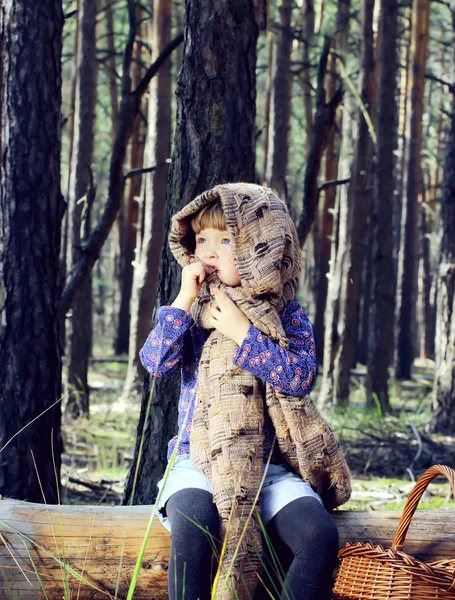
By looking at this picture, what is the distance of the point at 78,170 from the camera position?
10.7m

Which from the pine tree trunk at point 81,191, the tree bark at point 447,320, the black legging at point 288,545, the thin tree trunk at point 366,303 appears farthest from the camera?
the thin tree trunk at point 366,303

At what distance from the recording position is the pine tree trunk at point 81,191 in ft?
32.4

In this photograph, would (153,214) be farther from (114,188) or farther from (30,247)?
(30,247)

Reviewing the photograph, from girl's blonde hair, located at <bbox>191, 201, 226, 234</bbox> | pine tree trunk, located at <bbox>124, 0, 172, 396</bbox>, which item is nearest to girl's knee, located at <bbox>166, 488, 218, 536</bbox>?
girl's blonde hair, located at <bbox>191, 201, 226, 234</bbox>

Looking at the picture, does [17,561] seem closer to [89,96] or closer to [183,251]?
[183,251]

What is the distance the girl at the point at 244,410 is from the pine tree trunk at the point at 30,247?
170 centimetres

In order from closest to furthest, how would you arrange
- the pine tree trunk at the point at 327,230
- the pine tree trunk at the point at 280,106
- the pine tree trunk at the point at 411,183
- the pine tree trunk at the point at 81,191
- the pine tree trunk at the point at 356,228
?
the pine tree trunk at the point at 81,191 < the pine tree trunk at the point at 356,228 < the pine tree trunk at the point at 280,106 < the pine tree trunk at the point at 327,230 < the pine tree trunk at the point at 411,183

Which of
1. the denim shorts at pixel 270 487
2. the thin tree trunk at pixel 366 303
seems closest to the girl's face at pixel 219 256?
the denim shorts at pixel 270 487

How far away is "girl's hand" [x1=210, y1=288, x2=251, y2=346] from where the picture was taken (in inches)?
118

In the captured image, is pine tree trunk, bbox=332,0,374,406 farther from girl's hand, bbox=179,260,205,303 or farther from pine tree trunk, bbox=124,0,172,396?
girl's hand, bbox=179,260,205,303

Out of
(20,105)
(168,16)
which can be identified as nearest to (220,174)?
(20,105)

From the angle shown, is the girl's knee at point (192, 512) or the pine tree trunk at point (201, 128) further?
the pine tree trunk at point (201, 128)

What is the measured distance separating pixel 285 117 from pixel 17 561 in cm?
1049

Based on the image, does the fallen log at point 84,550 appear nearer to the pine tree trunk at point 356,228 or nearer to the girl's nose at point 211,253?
the girl's nose at point 211,253
